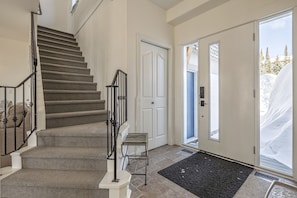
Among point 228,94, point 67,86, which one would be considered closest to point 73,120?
point 67,86

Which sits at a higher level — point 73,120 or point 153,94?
point 153,94

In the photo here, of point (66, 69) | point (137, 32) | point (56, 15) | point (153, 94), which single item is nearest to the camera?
point (137, 32)

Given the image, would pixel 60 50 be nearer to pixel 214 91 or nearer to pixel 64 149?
pixel 64 149

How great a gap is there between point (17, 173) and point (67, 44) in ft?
12.0

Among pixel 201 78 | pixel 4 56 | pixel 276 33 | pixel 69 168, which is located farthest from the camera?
pixel 4 56

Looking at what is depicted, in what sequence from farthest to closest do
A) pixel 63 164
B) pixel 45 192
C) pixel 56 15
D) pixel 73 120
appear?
pixel 56 15
pixel 73 120
pixel 63 164
pixel 45 192

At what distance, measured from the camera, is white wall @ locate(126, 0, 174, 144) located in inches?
111

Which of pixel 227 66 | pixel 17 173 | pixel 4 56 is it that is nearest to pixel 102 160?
pixel 17 173

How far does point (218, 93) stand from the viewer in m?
2.93

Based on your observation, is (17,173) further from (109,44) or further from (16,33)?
(16,33)

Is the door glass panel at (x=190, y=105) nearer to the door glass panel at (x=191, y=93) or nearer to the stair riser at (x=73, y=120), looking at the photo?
the door glass panel at (x=191, y=93)

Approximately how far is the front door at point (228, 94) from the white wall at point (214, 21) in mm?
136

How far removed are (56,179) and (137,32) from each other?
2.49m

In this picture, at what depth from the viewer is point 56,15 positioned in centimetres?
547
